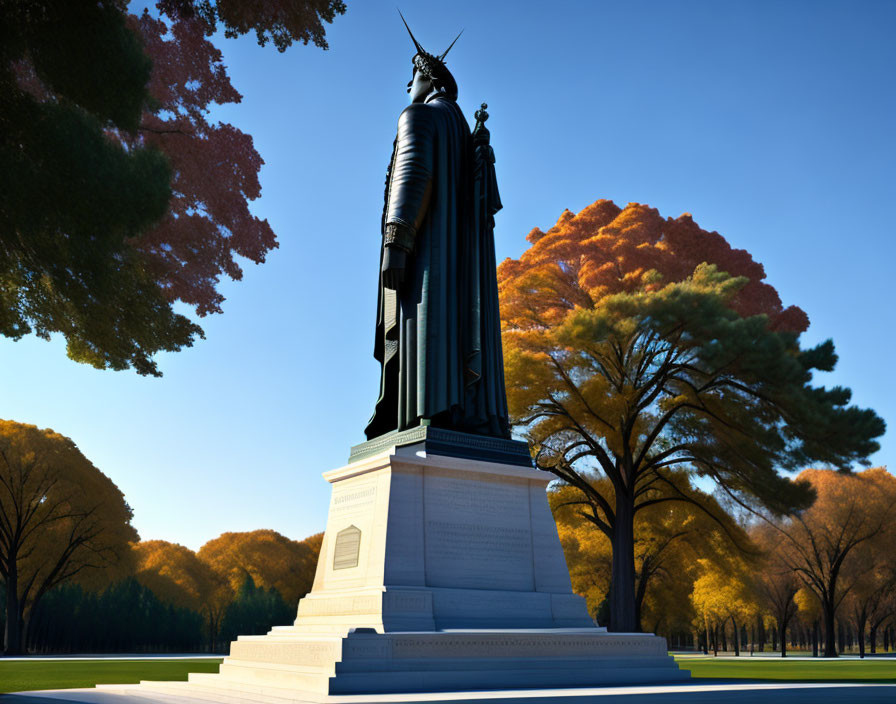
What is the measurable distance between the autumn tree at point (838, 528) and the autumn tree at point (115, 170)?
30.4 m

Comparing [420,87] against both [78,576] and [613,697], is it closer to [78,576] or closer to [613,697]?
[613,697]

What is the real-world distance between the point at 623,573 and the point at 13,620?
79.3 feet


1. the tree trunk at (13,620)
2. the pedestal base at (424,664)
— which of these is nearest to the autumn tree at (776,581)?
the tree trunk at (13,620)

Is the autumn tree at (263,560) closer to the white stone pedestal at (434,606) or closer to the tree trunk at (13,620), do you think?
the tree trunk at (13,620)

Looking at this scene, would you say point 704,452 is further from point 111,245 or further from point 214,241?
point 111,245

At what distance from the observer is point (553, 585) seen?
31.7ft

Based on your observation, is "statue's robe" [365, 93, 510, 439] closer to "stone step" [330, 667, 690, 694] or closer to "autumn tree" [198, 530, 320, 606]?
"stone step" [330, 667, 690, 694]

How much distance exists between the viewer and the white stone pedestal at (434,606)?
7375mm

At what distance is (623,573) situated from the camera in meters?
21.4

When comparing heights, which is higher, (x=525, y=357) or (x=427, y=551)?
(x=525, y=357)

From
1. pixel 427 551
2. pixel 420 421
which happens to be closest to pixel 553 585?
pixel 427 551

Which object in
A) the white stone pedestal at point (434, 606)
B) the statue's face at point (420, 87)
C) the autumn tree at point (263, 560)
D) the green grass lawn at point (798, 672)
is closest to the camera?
the white stone pedestal at point (434, 606)

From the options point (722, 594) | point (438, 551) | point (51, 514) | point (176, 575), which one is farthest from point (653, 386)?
point (176, 575)

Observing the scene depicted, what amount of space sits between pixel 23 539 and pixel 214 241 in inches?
925
